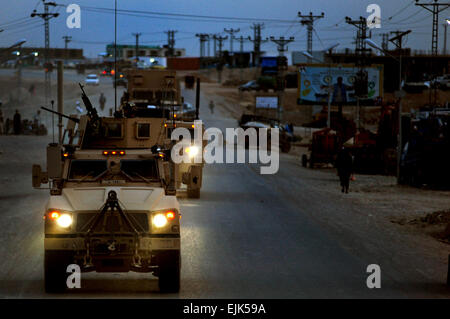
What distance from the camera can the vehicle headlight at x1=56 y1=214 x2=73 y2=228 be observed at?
10.6 metres

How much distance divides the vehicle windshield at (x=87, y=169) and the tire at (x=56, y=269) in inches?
63.4

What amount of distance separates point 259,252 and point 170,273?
4385mm

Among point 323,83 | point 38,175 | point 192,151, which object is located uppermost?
point 323,83

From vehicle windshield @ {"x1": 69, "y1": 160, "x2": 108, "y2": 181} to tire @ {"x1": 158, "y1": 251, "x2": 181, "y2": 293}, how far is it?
2.00 meters

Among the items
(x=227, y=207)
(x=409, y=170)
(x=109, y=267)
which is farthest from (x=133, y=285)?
(x=409, y=170)

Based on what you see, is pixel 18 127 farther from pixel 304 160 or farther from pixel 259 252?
pixel 259 252

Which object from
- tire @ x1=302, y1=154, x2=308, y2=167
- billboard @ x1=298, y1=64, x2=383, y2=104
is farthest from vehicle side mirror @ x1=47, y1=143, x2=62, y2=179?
billboard @ x1=298, y1=64, x2=383, y2=104

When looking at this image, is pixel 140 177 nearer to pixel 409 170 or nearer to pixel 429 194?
pixel 429 194

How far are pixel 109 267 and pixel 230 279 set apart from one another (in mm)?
2228

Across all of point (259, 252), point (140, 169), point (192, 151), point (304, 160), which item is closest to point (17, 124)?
point (304, 160)

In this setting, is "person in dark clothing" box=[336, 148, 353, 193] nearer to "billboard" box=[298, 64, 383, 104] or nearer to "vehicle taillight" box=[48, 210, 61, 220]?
"vehicle taillight" box=[48, 210, 61, 220]
